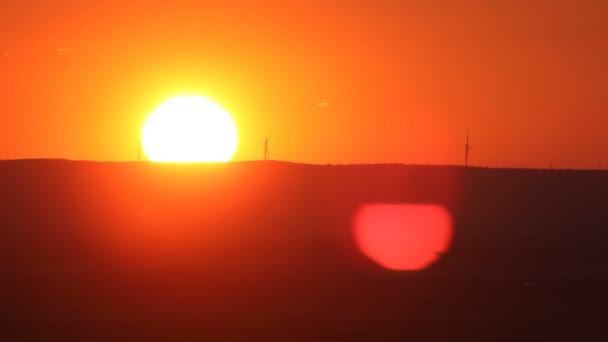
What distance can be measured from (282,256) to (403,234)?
586 inches

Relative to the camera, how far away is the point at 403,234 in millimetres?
49312

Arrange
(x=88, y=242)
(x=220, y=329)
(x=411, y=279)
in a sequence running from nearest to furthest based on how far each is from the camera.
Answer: (x=220, y=329), (x=411, y=279), (x=88, y=242)

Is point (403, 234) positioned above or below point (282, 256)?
above

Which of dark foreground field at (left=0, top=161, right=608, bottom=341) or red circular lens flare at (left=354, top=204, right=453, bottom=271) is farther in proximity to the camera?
red circular lens flare at (left=354, top=204, right=453, bottom=271)

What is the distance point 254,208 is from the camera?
213 feet

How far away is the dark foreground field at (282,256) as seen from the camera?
1966 centimetres

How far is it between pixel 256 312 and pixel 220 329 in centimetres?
253

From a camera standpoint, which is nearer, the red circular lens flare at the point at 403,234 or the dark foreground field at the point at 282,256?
the dark foreground field at the point at 282,256

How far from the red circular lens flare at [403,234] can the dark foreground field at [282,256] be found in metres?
0.87

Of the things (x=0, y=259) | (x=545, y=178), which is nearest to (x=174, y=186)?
(x=545, y=178)

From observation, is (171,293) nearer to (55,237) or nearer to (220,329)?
(220,329)

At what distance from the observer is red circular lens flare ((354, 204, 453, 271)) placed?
117 feet

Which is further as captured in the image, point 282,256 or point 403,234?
point 403,234

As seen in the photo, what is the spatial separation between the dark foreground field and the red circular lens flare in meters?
0.87
